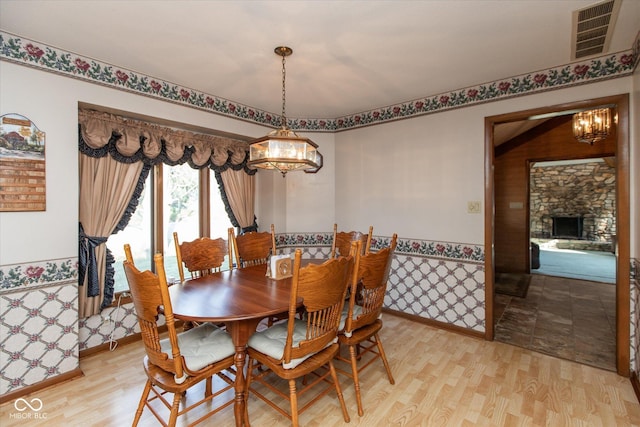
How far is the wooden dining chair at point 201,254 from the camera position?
248cm

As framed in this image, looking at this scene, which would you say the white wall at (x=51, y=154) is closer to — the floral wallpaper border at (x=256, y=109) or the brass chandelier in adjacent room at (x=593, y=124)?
the floral wallpaper border at (x=256, y=109)

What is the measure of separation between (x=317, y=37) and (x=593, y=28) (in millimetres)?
1865

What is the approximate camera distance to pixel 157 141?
2.88 m

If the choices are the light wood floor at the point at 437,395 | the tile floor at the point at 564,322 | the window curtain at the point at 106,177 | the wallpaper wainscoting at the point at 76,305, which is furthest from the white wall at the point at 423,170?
the window curtain at the point at 106,177

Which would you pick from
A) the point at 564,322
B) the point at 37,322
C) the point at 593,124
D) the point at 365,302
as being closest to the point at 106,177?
the point at 37,322

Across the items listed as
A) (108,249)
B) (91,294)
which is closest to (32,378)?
(91,294)

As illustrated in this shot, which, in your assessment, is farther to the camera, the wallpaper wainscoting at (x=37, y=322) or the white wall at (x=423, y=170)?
the white wall at (x=423, y=170)

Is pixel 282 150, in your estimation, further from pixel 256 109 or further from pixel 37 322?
pixel 37 322

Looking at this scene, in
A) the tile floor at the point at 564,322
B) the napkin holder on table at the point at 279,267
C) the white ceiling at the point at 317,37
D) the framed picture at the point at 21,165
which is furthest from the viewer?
the tile floor at the point at 564,322

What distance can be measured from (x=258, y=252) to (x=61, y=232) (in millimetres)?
1566

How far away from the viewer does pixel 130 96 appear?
8.59 ft

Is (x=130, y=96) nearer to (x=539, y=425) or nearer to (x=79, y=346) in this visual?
(x=79, y=346)

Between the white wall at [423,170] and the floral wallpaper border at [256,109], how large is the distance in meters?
0.08

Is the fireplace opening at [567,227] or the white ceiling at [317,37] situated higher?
the white ceiling at [317,37]
